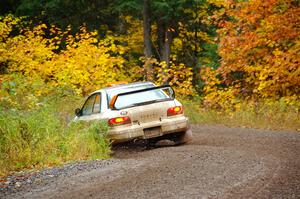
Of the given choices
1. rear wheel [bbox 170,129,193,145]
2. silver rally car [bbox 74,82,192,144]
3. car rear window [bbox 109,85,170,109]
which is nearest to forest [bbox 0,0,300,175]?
silver rally car [bbox 74,82,192,144]

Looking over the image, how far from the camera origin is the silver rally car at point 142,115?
37.6 feet

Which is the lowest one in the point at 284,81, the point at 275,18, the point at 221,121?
the point at 221,121

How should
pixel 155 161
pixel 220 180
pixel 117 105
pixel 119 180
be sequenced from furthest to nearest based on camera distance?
pixel 117 105 → pixel 155 161 → pixel 119 180 → pixel 220 180

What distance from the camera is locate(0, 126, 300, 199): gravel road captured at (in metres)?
7.17

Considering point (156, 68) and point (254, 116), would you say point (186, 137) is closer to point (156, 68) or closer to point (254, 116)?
point (254, 116)

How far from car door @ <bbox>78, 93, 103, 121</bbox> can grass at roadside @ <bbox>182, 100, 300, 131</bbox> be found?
5.75 m

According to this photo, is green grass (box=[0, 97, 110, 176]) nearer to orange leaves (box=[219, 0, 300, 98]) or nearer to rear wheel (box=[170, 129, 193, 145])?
rear wheel (box=[170, 129, 193, 145])

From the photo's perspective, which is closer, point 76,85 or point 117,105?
point 117,105

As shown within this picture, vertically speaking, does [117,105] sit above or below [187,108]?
above

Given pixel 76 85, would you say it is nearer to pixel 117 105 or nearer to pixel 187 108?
pixel 187 108

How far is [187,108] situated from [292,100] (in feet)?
13.5

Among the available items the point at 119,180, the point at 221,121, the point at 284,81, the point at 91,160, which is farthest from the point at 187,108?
the point at 119,180

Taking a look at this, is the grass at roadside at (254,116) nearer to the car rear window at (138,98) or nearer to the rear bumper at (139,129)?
the rear bumper at (139,129)

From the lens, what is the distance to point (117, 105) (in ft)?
38.4
